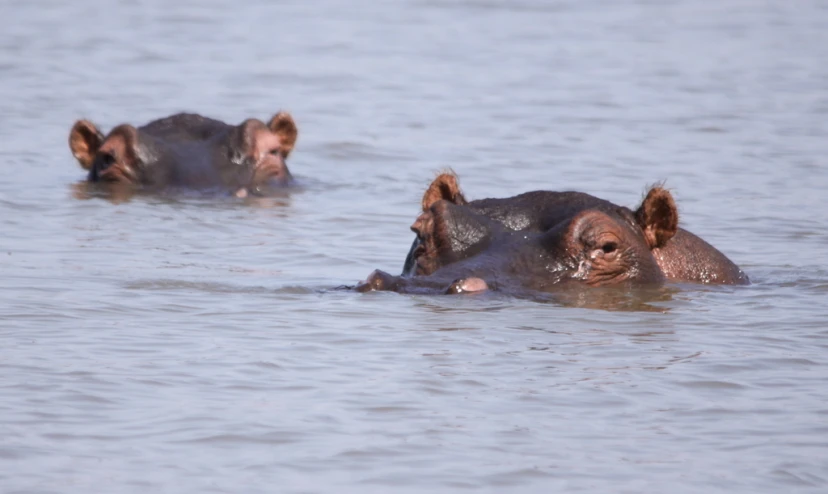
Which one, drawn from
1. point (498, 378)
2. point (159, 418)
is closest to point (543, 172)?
point (498, 378)

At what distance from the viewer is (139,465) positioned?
18.8ft

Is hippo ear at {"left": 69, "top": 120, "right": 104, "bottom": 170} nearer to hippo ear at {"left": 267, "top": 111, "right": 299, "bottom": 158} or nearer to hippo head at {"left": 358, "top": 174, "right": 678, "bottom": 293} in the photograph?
hippo ear at {"left": 267, "top": 111, "right": 299, "bottom": 158}

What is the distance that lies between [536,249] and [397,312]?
858 millimetres

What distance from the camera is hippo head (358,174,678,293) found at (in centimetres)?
848

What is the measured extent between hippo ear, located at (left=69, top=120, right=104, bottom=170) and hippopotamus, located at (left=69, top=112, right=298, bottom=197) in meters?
0.01

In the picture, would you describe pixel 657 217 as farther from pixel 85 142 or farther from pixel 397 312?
pixel 85 142

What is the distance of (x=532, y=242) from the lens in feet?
28.5

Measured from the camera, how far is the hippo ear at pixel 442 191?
901 centimetres

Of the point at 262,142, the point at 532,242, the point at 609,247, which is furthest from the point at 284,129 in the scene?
the point at 609,247

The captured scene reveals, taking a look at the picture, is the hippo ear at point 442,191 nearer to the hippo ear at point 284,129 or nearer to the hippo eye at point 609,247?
the hippo eye at point 609,247

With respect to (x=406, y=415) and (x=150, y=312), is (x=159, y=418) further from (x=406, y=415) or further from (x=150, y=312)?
(x=150, y=312)

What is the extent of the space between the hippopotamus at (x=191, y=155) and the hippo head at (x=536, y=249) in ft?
17.1

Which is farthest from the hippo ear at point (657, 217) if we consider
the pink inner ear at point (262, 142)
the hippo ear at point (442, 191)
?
the pink inner ear at point (262, 142)

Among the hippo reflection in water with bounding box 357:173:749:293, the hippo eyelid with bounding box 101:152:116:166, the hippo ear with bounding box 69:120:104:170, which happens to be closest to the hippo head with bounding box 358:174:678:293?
the hippo reflection in water with bounding box 357:173:749:293
